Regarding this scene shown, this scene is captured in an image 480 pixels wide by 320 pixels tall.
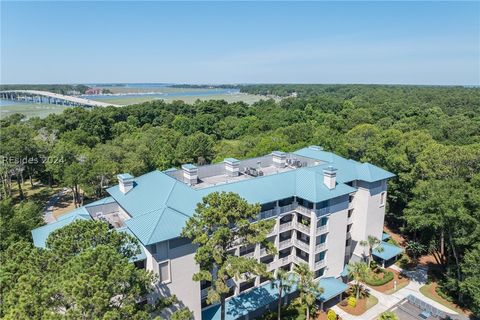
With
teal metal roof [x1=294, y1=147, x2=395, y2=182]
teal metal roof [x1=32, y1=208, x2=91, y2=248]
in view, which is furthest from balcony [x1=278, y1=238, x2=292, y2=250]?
teal metal roof [x1=32, y1=208, x2=91, y2=248]

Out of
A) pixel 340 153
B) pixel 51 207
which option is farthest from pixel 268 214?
pixel 51 207

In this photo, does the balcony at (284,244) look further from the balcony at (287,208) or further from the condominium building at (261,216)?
the balcony at (287,208)

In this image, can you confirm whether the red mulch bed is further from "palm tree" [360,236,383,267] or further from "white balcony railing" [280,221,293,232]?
"white balcony railing" [280,221,293,232]

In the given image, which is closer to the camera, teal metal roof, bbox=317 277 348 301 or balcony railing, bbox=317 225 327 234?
teal metal roof, bbox=317 277 348 301

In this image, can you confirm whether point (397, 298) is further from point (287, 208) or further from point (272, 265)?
point (287, 208)

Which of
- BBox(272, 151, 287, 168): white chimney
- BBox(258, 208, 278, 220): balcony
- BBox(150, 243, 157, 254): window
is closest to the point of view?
BBox(150, 243, 157, 254): window

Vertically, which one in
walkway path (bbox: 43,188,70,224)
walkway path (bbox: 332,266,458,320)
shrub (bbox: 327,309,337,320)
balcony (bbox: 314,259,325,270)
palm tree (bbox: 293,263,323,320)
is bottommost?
walkway path (bbox: 332,266,458,320)

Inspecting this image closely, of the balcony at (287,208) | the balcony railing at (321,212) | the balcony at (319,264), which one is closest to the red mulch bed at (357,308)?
the balcony at (319,264)
